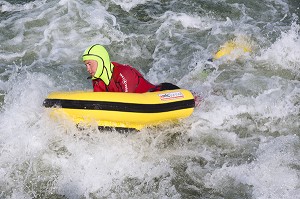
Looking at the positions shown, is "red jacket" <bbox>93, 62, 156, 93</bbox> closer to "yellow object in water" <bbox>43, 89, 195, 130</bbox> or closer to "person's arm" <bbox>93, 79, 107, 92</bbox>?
"person's arm" <bbox>93, 79, 107, 92</bbox>

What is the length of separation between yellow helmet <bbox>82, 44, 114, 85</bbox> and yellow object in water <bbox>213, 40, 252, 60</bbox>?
2640 mm

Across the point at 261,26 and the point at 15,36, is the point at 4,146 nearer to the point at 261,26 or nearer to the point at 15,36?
the point at 15,36

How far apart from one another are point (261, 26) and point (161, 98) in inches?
176

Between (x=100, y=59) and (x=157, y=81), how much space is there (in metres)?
2.29

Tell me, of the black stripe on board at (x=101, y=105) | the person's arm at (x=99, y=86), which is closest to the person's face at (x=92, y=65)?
the person's arm at (x=99, y=86)

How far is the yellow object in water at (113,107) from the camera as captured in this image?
5871 millimetres

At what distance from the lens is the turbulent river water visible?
19.3ft

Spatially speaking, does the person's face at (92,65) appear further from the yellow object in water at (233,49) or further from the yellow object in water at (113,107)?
the yellow object in water at (233,49)

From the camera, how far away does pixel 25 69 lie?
8461 millimetres

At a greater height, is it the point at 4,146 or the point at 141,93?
the point at 141,93

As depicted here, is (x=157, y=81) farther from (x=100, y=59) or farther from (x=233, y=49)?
(x=100, y=59)

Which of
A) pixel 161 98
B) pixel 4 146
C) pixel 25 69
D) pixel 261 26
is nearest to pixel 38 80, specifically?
pixel 25 69

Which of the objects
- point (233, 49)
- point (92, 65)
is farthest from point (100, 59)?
point (233, 49)

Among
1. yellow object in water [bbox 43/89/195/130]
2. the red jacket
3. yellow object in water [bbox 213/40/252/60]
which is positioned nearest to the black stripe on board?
yellow object in water [bbox 43/89/195/130]
